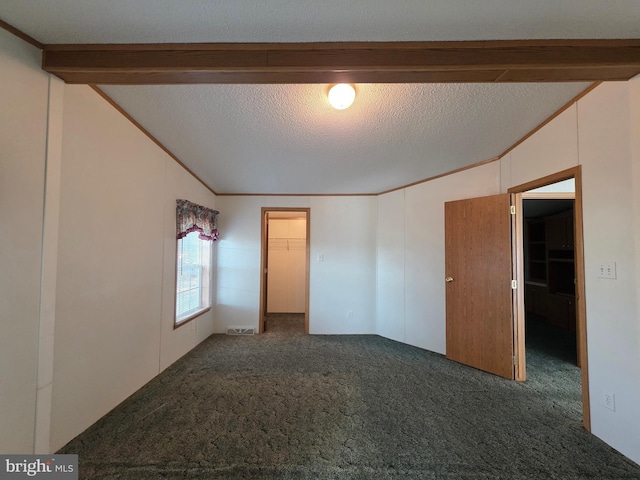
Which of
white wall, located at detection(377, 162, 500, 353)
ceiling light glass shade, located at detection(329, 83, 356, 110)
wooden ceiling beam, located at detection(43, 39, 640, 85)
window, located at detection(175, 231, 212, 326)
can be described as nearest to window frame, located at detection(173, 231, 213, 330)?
window, located at detection(175, 231, 212, 326)

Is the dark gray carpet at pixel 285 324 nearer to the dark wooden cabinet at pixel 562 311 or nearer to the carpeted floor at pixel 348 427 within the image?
the carpeted floor at pixel 348 427

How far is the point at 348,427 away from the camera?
171 cm

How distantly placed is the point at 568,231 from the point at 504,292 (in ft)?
9.54

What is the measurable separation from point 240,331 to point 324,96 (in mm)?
3473

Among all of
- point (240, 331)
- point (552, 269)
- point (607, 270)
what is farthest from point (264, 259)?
point (552, 269)

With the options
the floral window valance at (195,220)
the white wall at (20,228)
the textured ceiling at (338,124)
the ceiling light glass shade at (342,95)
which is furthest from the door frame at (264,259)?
the white wall at (20,228)

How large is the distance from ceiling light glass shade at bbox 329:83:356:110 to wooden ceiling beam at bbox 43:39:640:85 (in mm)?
301

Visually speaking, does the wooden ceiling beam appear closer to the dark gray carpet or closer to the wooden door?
the wooden door

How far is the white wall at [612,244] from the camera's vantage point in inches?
56.4

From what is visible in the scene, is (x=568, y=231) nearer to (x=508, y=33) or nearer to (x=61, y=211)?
(x=508, y=33)

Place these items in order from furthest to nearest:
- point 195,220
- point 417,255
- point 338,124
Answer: point 417,255, point 195,220, point 338,124

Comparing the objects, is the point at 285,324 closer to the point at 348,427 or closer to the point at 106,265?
the point at 348,427

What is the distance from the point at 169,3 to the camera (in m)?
1.04

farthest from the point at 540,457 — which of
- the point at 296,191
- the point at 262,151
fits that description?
the point at 296,191
